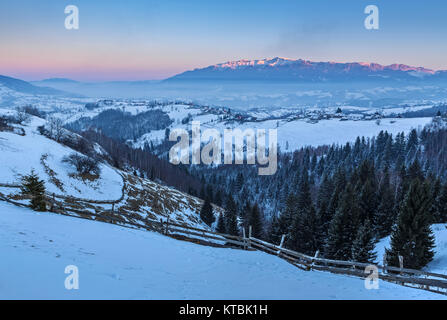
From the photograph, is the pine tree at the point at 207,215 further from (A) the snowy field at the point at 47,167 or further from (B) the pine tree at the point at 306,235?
(B) the pine tree at the point at 306,235

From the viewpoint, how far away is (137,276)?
10.1m

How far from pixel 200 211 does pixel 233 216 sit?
9.59 metres

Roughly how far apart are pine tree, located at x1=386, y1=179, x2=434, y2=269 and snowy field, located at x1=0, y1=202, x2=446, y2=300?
16.6m

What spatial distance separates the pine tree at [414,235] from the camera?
1017 inches

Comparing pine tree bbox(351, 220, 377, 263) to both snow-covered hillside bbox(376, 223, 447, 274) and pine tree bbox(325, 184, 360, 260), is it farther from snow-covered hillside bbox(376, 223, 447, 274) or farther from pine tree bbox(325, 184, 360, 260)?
pine tree bbox(325, 184, 360, 260)

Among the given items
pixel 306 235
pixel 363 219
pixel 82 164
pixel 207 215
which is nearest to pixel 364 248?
pixel 306 235

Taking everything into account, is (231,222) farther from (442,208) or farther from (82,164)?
(442,208)

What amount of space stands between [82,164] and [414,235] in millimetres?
49619

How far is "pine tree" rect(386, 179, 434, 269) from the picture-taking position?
25.8 m

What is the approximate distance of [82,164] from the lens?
150 feet

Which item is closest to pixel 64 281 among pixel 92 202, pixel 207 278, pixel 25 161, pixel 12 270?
pixel 12 270

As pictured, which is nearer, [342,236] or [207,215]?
[342,236]

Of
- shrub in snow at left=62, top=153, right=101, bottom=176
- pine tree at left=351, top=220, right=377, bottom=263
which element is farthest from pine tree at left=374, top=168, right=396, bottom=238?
shrub in snow at left=62, top=153, right=101, bottom=176

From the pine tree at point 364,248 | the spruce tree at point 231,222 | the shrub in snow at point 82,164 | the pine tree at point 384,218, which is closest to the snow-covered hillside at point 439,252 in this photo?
the pine tree at point 364,248
